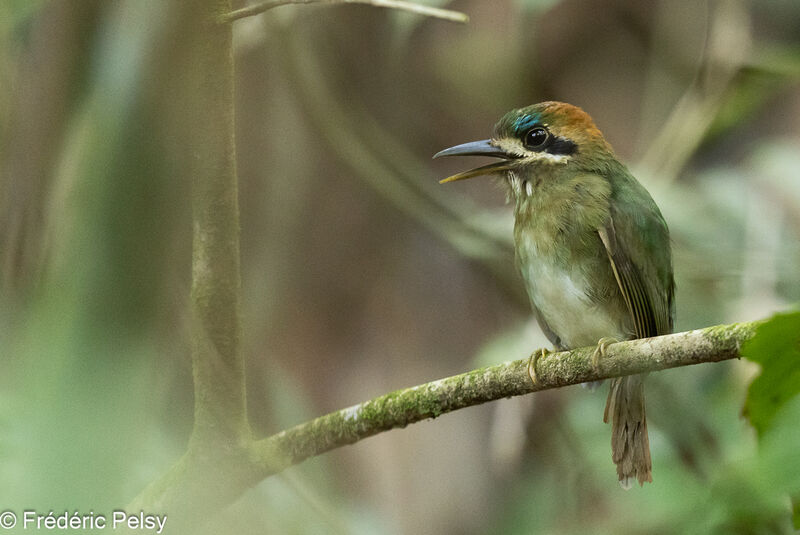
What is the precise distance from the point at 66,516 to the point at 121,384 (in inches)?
2.5

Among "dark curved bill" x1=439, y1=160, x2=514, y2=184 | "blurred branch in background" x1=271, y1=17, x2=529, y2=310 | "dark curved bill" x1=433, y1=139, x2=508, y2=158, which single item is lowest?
"dark curved bill" x1=439, y1=160, x2=514, y2=184

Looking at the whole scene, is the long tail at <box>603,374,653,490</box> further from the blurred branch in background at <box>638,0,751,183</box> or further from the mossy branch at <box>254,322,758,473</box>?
the blurred branch in background at <box>638,0,751,183</box>

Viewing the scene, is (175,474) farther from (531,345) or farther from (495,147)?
(531,345)

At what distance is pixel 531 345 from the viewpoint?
3238mm

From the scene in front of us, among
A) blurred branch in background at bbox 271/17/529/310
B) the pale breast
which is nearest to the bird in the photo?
the pale breast

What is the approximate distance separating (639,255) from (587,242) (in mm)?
140

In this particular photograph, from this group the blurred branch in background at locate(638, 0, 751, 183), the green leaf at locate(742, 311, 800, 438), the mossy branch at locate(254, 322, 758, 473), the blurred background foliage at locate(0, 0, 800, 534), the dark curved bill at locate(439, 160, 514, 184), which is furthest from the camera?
the blurred branch in background at locate(638, 0, 751, 183)

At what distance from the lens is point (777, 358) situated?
97 centimetres

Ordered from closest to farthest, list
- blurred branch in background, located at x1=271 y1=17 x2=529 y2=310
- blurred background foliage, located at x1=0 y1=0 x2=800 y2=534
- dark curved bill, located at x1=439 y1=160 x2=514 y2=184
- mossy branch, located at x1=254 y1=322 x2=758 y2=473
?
mossy branch, located at x1=254 y1=322 x2=758 y2=473, dark curved bill, located at x1=439 y1=160 x2=514 y2=184, blurred background foliage, located at x1=0 y1=0 x2=800 y2=534, blurred branch in background, located at x1=271 y1=17 x2=529 y2=310

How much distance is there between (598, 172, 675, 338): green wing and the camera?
7.77ft

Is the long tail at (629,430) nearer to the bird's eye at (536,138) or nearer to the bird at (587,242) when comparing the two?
the bird at (587,242)

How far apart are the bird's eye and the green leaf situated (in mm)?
1670

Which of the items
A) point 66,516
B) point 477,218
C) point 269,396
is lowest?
point 66,516

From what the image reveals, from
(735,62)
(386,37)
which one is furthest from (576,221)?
(386,37)
